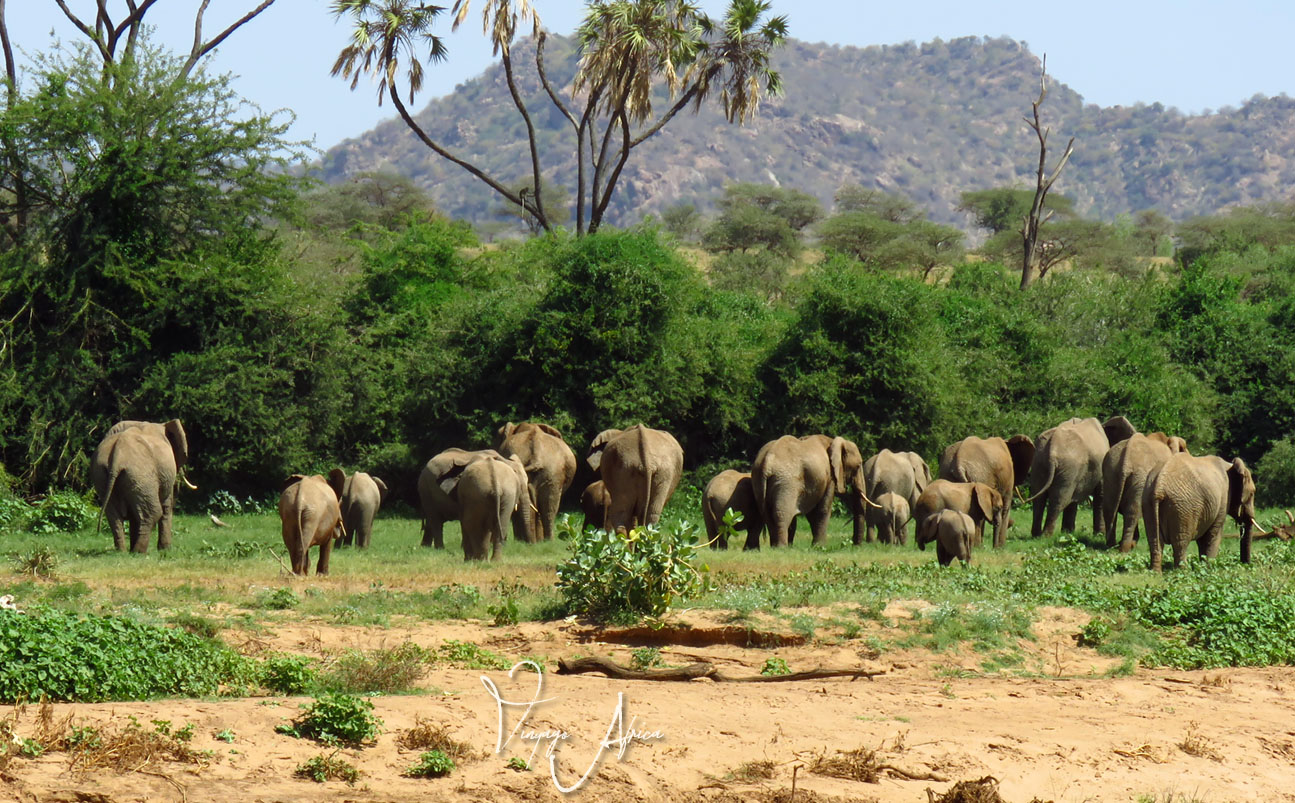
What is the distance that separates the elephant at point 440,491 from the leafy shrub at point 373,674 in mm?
8276

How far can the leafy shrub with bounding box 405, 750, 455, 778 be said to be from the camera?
808cm

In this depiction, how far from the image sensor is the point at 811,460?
791 inches

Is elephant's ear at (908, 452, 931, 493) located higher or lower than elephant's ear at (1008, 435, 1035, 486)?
lower

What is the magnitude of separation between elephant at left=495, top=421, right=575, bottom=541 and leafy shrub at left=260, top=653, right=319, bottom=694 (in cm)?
1112

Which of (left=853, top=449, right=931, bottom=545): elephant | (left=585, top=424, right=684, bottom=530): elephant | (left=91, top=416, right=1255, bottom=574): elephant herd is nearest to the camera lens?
(left=91, top=416, right=1255, bottom=574): elephant herd

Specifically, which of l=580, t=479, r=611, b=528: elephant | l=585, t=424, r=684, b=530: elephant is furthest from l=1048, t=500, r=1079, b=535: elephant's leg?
l=580, t=479, r=611, b=528: elephant

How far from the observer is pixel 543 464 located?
69.0ft

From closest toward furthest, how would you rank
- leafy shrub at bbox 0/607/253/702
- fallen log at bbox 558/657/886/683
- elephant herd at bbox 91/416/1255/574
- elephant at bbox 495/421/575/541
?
leafy shrub at bbox 0/607/253/702
fallen log at bbox 558/657/886/683
elephant herd at bbox 91/416/1255/574
elephant at bbox 495/421/575/541

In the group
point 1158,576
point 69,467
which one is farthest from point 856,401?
point 69,467

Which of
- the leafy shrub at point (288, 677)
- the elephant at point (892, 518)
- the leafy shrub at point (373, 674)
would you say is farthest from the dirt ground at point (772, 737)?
the elephant at point (892, 518)

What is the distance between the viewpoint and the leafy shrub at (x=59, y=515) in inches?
848

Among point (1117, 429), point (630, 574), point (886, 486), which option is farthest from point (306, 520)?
point (1117, 429)

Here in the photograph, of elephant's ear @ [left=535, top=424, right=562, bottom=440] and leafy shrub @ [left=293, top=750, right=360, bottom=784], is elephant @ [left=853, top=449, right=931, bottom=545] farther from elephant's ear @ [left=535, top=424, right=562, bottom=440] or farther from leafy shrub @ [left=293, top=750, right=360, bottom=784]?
leafy shrub @ [left=293, top=750, right=360, bottom=784]

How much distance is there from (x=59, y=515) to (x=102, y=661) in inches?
559
